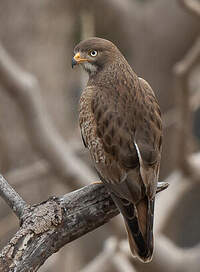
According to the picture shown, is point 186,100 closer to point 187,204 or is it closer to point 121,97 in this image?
point 121,97

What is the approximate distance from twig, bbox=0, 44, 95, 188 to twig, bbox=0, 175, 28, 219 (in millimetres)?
2671

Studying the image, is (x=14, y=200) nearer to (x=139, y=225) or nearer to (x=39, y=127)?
(x=139, y=225)

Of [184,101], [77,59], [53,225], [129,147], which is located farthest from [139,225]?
[184,101]

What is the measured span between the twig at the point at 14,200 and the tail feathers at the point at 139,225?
628 millimetres

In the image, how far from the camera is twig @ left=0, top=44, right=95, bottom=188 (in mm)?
7480

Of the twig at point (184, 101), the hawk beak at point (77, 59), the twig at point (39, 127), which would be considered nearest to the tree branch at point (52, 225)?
the hawk beak at point (77, 59)

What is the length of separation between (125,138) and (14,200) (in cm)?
87

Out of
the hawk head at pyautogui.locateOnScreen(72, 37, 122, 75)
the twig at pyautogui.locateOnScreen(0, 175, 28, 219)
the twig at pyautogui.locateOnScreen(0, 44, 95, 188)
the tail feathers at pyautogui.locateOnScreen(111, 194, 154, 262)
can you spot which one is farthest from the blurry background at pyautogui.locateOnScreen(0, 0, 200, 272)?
the twig at pyautogui.locateOnScreen(0, 175, 28, 219)

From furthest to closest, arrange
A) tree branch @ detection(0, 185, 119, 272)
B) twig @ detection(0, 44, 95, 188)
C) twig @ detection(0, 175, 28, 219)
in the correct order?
twig @ detection(0, 44, 95, 188) → twig @ detection(0, 175, 28, 219) → tree branch @ detection(0, 185, 119, 272)

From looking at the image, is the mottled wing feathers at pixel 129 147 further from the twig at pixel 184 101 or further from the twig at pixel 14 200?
the twig at pixel 184 101

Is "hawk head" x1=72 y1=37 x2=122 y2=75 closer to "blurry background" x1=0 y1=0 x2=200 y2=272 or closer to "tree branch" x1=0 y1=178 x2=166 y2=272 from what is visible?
"tree branch" x1=0 y1=178 x2=166 y2=272

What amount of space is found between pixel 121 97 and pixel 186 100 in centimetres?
186

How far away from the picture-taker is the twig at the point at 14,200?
4766mm

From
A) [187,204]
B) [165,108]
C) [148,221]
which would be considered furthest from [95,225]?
[187,204]
